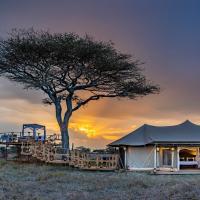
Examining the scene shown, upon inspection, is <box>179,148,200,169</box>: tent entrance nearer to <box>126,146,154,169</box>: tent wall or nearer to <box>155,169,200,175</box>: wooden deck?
<box>155,169,200,175</box>: wooden deck

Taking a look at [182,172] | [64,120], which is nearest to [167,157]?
[182,172]

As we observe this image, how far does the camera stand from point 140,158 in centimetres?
3984

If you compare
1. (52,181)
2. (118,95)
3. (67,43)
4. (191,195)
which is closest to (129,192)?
(191,195)

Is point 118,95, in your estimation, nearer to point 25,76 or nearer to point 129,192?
point 25,76

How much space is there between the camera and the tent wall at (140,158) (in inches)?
1558

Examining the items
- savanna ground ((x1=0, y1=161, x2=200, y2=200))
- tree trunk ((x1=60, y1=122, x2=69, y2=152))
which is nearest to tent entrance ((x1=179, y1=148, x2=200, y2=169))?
savanna ground ((x1=0, y1=161, x2=200, y2=200))

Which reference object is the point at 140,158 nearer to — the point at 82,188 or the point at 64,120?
the point at 64,120

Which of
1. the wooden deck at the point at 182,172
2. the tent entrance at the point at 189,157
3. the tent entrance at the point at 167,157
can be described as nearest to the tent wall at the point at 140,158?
the tent entrance at the point at 167,157

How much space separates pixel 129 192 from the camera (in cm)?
2306

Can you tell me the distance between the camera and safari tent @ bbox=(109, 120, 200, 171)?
38.5 m

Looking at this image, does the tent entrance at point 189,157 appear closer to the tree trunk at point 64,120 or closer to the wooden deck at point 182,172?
the wooden deck at point 182,172

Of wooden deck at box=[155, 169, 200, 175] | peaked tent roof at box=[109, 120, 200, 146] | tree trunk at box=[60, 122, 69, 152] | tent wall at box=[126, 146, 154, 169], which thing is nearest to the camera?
wooden deck at box=[155, 169, 200, 175]

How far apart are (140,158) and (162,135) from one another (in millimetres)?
2756

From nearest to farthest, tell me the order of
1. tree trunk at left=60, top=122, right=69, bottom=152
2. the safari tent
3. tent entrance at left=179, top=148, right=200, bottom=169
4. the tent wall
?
the safari tent, tent entrance at left=179, top=148, right=200, bottom=169, the tent wall, tree trunk at left=60, top=122, right=69, bottom=152
